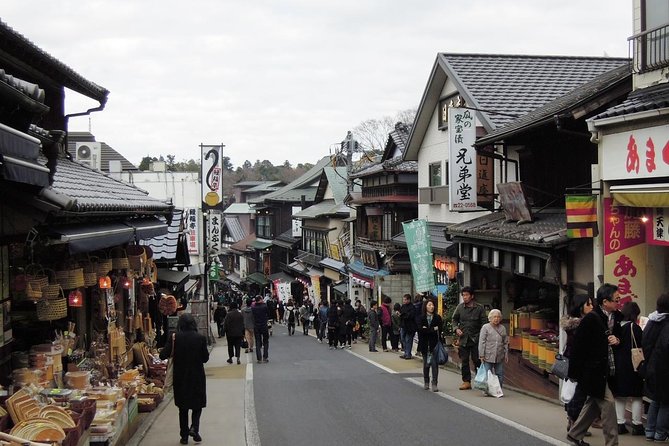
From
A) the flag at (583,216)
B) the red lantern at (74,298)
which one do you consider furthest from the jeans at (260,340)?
the flag at (583,216)

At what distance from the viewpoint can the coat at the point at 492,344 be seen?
12.9 metres

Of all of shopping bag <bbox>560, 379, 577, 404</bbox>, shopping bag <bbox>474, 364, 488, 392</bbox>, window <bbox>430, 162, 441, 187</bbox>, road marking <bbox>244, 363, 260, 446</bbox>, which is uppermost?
window <bbox>430, 162, 441, 187</bbox>

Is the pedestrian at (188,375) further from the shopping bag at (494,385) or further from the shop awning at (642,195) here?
the shop awning at (642,195)

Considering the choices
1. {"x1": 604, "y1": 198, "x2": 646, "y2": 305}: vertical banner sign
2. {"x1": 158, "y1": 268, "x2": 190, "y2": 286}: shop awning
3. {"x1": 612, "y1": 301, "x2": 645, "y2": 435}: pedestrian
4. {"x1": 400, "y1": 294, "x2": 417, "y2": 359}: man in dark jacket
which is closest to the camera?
{"x1": 612, "y1": 301, "x2": 645, "y2": 435}: pedestrian

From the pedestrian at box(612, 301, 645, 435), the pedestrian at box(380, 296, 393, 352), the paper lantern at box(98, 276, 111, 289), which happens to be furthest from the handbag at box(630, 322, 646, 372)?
the pedestrian at box(380, 296, 393, 352)

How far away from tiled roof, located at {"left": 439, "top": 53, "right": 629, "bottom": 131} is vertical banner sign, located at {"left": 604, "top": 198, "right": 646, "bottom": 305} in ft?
30.6

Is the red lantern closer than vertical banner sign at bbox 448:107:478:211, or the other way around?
the red lantern

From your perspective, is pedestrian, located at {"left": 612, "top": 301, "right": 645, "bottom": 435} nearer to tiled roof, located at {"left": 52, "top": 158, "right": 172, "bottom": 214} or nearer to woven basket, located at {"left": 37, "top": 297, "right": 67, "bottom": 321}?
tiled roof, located at {"left": 52, "top": 158, "right": 172, "bottom": 214}

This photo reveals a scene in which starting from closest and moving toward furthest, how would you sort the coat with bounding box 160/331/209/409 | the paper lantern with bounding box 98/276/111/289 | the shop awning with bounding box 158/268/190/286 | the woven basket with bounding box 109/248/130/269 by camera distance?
the coat with bounding box 160/331/209/409 < the paper lantern with bounding box 98/276/111/289 < the woven basket with bounding box 109/248/130/269 < the shop awning with bounding box 158/268/190/286

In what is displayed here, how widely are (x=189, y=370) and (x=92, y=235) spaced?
2.27m

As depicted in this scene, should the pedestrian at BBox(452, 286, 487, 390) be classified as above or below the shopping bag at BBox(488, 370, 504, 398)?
above

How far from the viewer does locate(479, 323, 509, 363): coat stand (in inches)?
507

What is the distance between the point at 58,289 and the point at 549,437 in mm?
6657

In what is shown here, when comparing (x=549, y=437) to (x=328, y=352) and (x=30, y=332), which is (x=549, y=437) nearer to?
(x=30, y=332)
